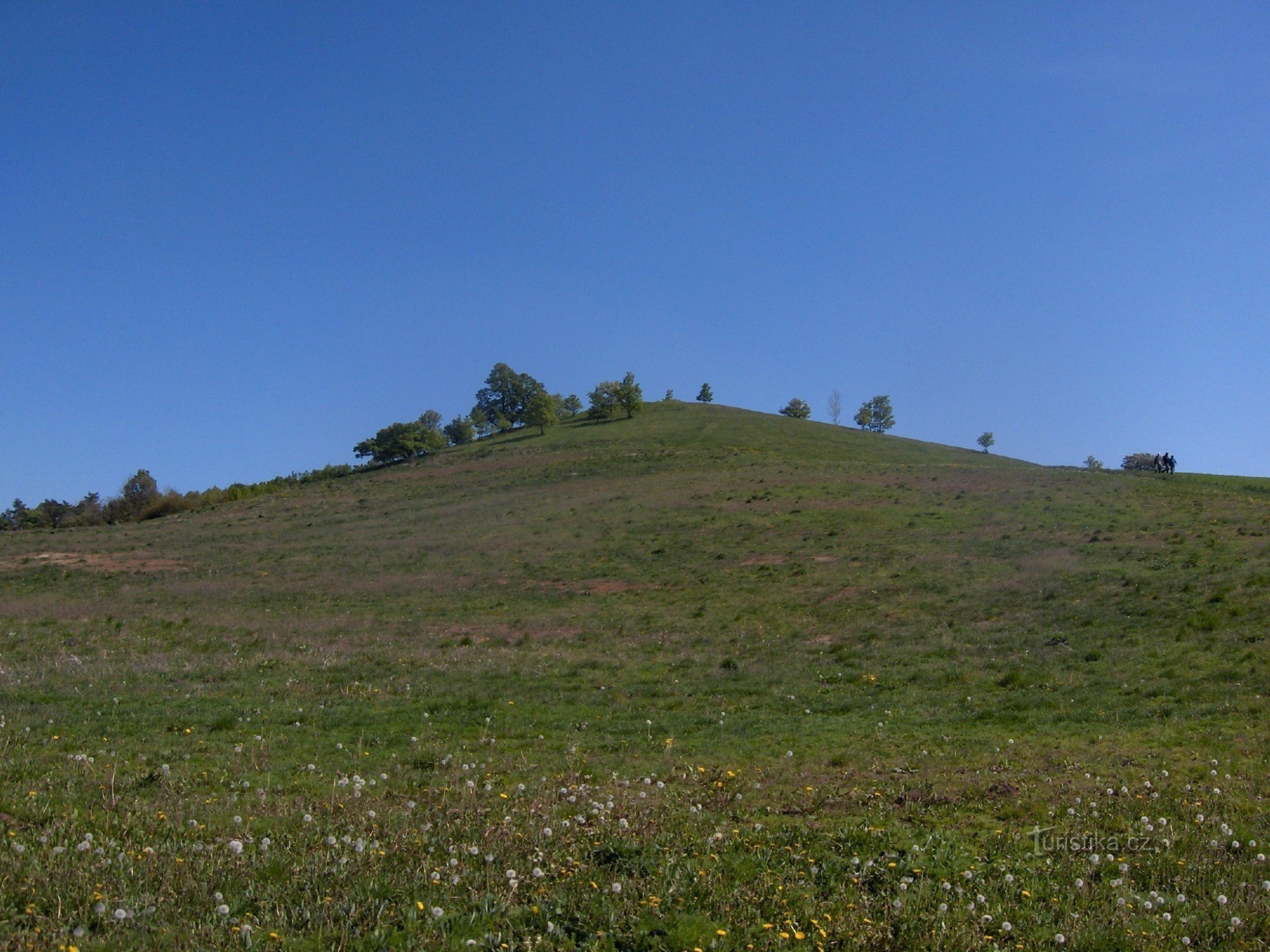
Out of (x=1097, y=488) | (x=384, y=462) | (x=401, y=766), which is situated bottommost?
(x=401, y=766)

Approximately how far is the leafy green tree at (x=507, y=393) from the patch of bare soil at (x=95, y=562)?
9134cm

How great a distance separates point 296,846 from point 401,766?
4.67 meters

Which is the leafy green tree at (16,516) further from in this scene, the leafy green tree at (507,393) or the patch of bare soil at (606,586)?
the patch of bare soil at (606,586)

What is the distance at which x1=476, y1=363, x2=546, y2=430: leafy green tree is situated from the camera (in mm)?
144250

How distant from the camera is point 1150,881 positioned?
25.3 feet

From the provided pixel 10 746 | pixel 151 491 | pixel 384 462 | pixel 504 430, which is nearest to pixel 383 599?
pixel 10 746

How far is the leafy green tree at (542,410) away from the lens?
123188 millimetres

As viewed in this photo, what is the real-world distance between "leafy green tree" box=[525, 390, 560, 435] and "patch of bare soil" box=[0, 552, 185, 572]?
71.5m

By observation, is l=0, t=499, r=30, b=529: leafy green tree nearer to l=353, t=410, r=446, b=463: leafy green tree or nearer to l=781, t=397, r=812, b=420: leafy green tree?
l=353, t=410, r=446, b=463: leafy green tree

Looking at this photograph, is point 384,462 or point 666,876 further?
point 384,462

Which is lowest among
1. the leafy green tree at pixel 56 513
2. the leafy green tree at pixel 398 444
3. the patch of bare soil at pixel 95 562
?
the patch of bare soil at pixel 95 562

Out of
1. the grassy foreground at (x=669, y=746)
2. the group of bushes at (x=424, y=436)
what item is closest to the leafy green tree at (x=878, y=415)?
the group of bushes at (x=424, y=436)

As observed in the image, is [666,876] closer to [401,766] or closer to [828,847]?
[828,847]

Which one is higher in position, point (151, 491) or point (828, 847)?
point (151, 491)
